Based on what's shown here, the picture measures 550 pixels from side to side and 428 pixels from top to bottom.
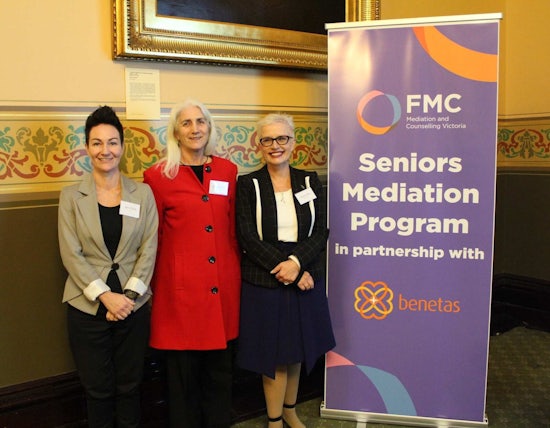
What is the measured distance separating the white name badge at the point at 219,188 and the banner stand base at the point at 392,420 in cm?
119

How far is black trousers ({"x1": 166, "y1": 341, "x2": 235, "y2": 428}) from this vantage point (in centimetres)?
233

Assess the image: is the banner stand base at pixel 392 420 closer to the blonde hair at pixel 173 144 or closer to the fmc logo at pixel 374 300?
the fmc logo at pixel 374 300

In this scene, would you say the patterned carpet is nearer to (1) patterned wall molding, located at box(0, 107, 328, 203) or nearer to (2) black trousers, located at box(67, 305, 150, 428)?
(2) black trousers, located at box(67, 305, 150, 428)

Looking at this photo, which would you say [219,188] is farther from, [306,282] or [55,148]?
[55,148]

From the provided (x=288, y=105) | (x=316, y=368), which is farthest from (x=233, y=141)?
(x=316, y=368)

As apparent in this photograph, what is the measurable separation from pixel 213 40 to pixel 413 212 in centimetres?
120

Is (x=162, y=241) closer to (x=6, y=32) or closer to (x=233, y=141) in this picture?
(x=233, y=141)

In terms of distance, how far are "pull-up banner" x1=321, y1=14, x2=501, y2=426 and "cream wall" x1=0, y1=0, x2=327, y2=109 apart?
704 mm

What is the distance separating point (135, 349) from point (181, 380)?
0.28 metres

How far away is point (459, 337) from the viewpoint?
2.57 metres

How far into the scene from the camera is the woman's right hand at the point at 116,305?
203 centimetres

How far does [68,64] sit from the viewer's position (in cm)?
230

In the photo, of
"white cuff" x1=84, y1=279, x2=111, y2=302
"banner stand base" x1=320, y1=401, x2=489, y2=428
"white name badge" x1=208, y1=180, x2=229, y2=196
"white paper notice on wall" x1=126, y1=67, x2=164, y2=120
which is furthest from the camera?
"banner stand base" x1=320, y1=401, x2=489, y2=428

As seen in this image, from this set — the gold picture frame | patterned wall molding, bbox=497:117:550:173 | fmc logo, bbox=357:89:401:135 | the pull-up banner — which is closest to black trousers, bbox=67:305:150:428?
the pull-up banner
